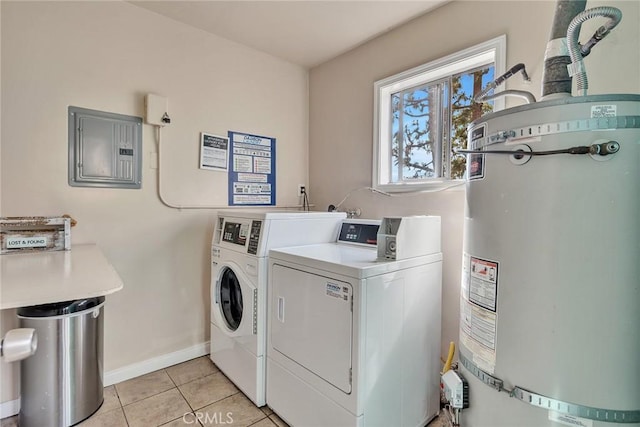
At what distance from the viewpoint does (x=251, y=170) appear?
8.99 ft

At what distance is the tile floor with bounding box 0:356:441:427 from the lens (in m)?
1.75

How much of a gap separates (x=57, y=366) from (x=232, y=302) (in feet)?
3.18

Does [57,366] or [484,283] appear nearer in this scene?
[484,283]

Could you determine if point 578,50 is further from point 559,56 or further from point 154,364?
point 154,364

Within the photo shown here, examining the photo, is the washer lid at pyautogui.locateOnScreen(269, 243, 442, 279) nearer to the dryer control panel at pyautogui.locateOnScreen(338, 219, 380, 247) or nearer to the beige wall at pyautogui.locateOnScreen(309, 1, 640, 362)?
the dryer control panel at pyautogui.locateOnScreen(338, 219, 380, 247)

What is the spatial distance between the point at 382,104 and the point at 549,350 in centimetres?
203

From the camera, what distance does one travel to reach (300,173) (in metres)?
3.10

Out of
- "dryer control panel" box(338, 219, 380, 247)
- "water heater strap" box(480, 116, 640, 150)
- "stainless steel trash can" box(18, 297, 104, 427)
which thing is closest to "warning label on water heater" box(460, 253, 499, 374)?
"water heater strap" box(480, 116, 640, 150)

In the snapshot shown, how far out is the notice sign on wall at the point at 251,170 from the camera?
2.63m

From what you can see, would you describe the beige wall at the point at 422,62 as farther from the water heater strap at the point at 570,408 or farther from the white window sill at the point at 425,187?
the water heater strap at the point at 570,408

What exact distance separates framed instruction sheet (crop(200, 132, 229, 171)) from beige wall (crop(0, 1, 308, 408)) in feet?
0.17

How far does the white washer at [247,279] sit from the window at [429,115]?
0.68m

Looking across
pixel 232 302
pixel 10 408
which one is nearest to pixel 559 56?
pixel 232 302

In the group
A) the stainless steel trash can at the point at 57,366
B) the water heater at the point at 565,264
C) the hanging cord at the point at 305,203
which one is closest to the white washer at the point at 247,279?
the stainless steel trash can at the point at 57,366
